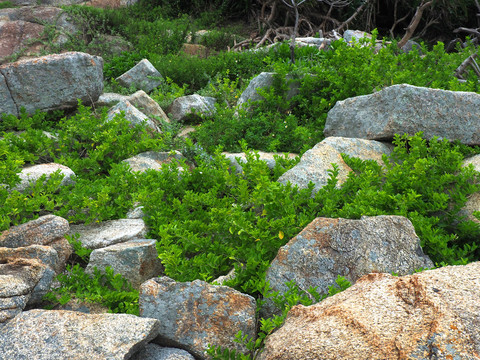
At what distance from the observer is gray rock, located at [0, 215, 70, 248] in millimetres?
4461

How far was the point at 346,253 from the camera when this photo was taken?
3682mm

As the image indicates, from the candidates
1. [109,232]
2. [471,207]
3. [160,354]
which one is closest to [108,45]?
[109,232]

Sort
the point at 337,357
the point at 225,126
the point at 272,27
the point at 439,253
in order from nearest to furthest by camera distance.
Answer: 1. the point at 337,357
2. the point at 439,253
3. the point at 225,126
4. the point at 272,27

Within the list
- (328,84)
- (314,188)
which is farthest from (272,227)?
(328,84)

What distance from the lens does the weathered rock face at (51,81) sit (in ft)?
24.5

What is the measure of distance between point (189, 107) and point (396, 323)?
6666mm

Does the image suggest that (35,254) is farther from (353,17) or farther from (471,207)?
(353,17)

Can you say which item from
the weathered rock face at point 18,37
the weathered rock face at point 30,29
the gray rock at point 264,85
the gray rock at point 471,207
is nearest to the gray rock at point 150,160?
the gray rock at point 264,85

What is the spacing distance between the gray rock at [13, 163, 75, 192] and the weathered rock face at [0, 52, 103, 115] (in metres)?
2.08

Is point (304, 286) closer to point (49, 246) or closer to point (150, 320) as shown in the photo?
point (150, 320)

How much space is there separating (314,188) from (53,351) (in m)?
3.06

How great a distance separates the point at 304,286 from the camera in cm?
361

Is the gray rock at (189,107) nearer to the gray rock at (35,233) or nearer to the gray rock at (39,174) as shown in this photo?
the gray rock at (39,174)

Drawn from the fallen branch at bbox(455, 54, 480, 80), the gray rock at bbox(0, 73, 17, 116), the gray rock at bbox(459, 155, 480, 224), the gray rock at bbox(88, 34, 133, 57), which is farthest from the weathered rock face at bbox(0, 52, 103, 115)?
the fallen branch at bbox(455, 54, 480, 80)
